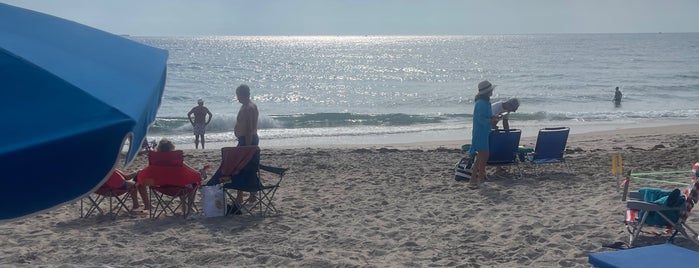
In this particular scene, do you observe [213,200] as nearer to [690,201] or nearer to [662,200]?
[662,200]

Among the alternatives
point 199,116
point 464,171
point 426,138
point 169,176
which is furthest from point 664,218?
point 426,138

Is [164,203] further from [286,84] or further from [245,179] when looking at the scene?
[286,84]

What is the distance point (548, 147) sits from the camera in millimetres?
8977

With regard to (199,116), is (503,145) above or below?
below

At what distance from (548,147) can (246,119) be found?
3786 mm

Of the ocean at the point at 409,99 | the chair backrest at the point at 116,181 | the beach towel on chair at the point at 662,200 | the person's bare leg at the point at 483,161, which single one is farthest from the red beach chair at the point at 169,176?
the ocean at the point at 409,99

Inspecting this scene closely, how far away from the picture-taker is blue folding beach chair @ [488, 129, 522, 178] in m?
8.62

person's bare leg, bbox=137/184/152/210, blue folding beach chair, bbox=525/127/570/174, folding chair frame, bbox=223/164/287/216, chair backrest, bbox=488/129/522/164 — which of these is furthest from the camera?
blue folding beach chair, bbox=525/127/570/174

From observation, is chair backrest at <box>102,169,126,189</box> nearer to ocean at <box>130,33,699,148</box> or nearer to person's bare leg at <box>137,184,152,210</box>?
person's bare leg at <box>137,184,152,210</box>

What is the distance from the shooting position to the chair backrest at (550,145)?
8906mm

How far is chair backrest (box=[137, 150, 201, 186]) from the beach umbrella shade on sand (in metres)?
4.00

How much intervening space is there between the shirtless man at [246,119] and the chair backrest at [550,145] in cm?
350

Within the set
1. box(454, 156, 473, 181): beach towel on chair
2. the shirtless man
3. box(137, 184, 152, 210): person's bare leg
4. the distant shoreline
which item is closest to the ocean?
the distant shoreline

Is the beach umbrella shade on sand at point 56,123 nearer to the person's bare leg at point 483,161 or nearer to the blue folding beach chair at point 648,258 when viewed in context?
the blue folding beach chair at point 648,258
